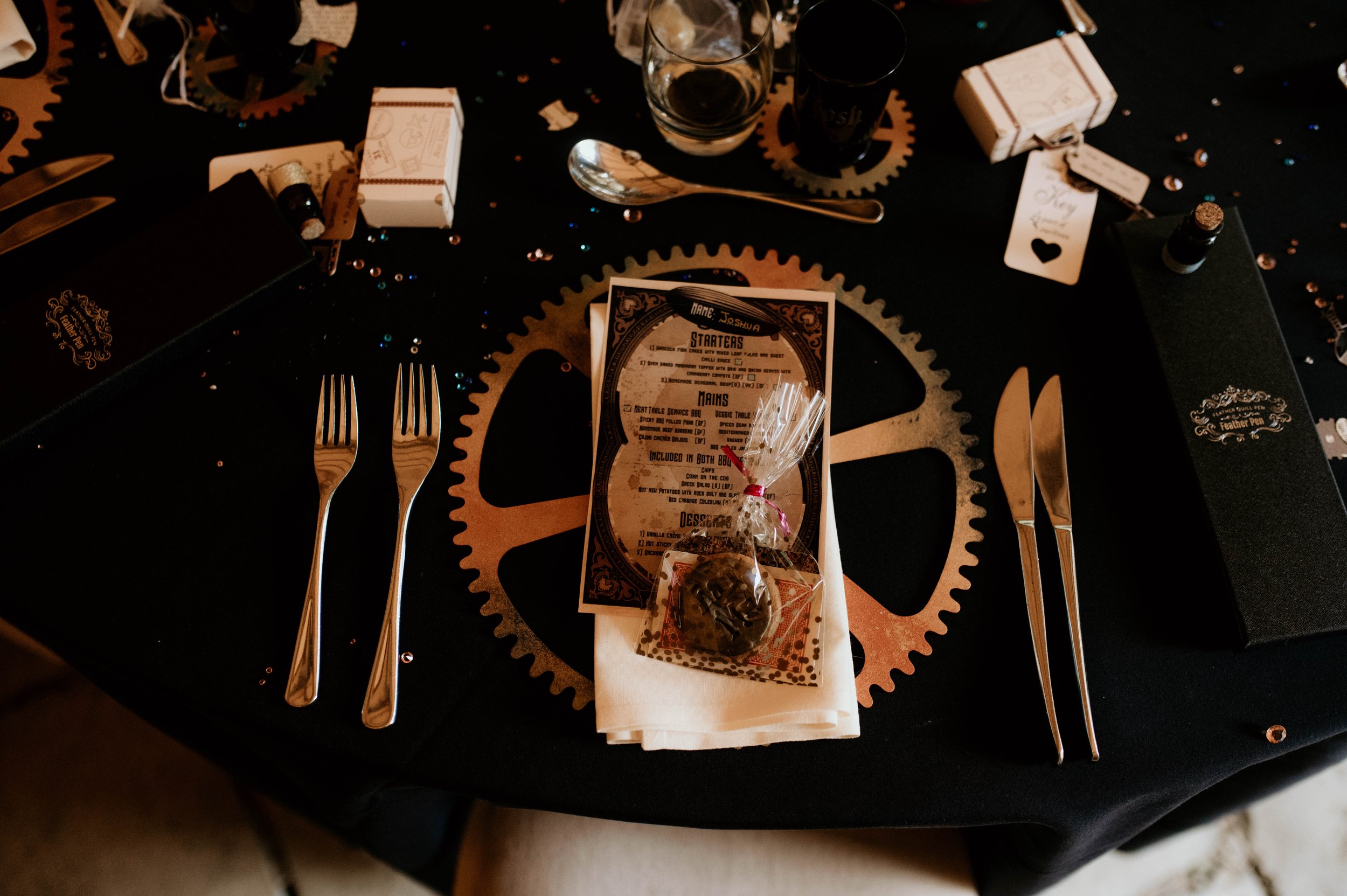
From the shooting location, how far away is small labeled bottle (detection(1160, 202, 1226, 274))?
0.75 m

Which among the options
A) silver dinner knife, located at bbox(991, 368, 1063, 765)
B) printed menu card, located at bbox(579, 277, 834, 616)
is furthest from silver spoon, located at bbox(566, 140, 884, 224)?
silver dinner knife, located at bbox(991, 368, 1063, 765)

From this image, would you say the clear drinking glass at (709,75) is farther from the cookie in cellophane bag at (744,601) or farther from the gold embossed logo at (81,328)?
the gold embossed logo at (81,328)

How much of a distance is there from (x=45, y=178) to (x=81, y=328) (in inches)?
10.0

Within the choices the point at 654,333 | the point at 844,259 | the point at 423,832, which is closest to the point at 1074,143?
the point at 844,259

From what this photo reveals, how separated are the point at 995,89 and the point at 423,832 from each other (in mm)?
1104

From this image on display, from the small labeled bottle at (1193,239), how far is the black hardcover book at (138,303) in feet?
2.88

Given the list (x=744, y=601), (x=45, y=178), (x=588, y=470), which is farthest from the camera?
(x=45, y=178)

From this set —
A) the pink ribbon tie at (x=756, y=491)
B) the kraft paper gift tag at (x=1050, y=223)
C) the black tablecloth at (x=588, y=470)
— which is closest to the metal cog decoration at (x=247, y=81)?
the black tablecloth at (x=588, y=470)

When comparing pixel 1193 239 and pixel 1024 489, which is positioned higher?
pixel 1193 239

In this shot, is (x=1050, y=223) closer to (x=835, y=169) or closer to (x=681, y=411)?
(x=835, y=169)

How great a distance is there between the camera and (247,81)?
956mm

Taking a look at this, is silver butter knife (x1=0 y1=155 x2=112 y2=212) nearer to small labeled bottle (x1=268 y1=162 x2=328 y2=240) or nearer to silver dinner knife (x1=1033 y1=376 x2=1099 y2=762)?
small labeled bottle (x1=268 y1=162 x2=328 y2=240)

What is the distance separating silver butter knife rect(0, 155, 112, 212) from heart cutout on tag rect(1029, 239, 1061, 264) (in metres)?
1.05

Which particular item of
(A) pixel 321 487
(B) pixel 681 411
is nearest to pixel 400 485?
(A) pixel 321 487
